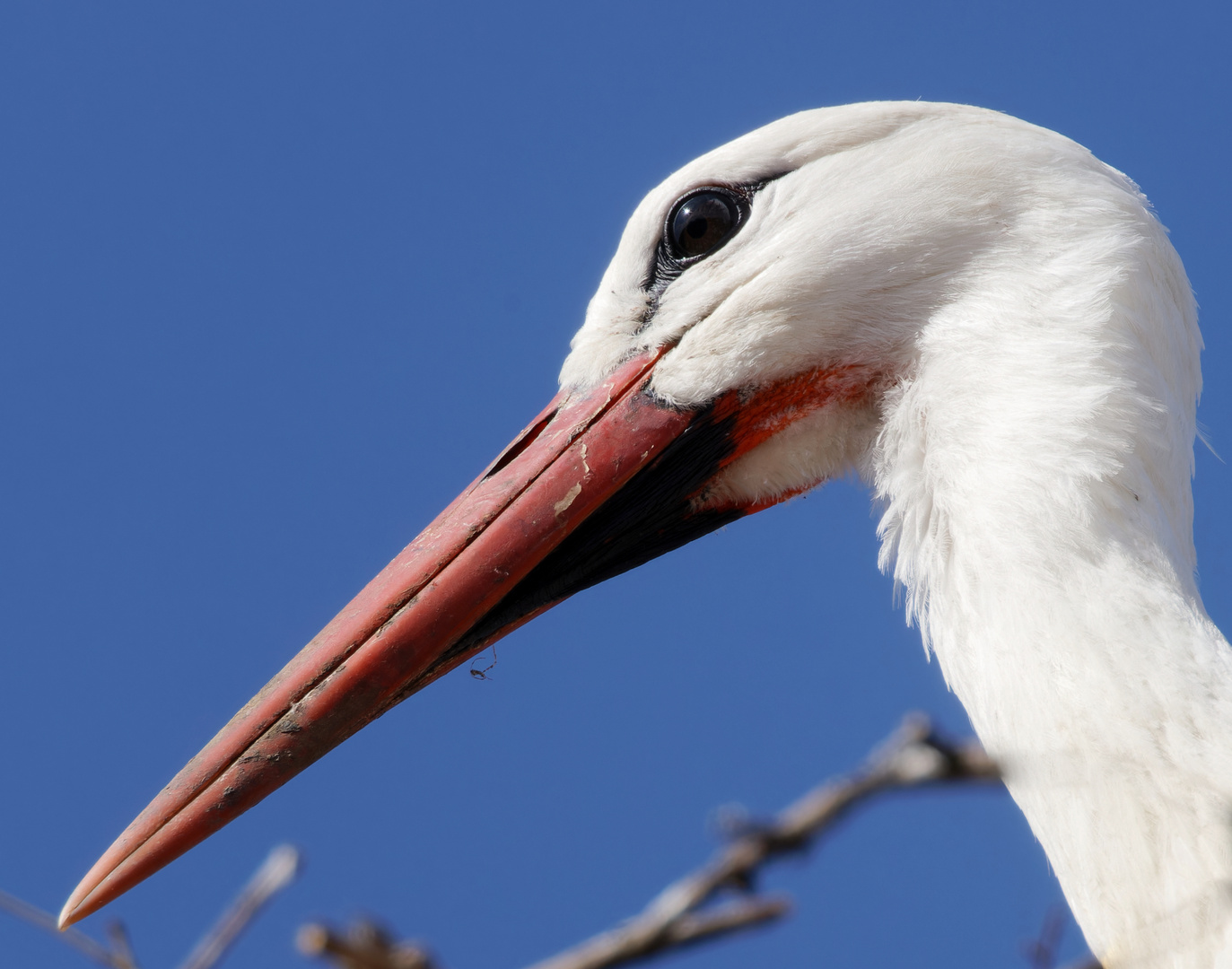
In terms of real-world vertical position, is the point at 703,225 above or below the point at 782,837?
above

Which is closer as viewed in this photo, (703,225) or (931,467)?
(931,467)

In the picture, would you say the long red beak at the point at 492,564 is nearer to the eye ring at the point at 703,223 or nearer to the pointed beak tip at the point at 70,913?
the pointed beak tip at the point at 70,913

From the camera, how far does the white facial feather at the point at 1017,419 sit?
1.59 meters

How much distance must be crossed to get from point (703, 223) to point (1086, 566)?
997 mm

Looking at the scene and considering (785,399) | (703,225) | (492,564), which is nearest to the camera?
(492,564)

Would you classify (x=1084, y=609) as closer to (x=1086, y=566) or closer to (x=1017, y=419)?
(x=1086, y=566)

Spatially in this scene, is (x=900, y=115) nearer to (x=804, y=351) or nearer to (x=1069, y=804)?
(x=804, y=351)

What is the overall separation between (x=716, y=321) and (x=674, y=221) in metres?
0.25

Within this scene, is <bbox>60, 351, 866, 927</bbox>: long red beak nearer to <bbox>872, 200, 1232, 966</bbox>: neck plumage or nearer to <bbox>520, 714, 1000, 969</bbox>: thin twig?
<bbox>872, 200, 1232, 966</bbox>: neck plumage

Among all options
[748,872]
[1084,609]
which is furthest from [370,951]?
[1084,609]

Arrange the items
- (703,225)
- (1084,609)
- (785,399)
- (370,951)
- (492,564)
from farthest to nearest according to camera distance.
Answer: (703,225) → (785,399) → (492,564) → (1084,609) → (370,951)

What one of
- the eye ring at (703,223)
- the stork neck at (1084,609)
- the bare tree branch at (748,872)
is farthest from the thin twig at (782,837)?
the eye ring at (703,223)

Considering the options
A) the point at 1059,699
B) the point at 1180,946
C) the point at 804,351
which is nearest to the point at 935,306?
the point at 804,351

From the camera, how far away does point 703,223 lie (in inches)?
95.0
